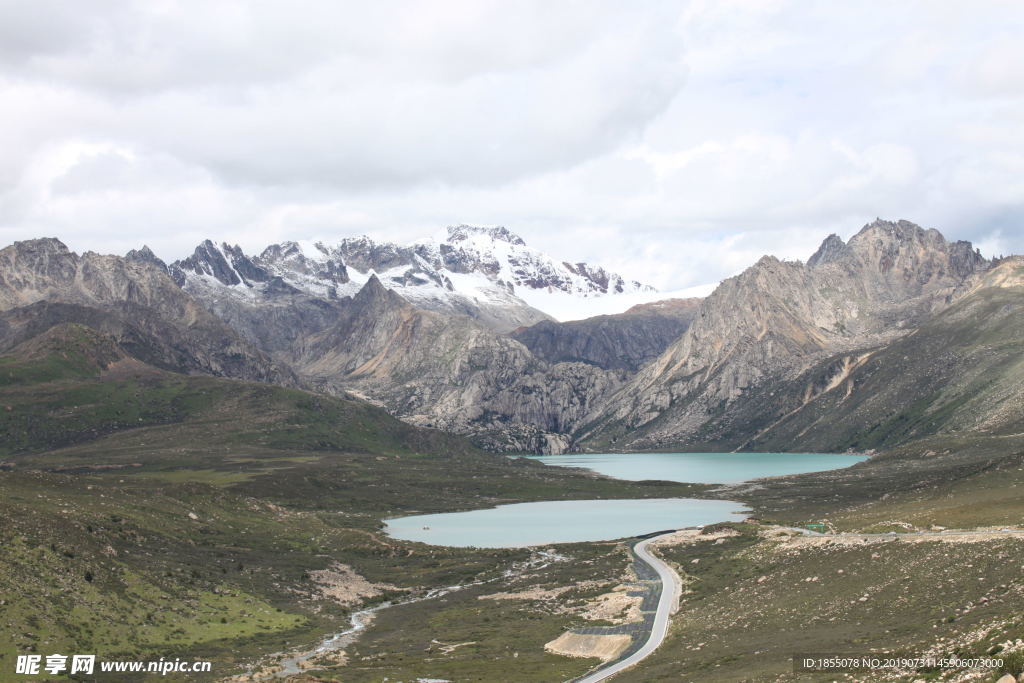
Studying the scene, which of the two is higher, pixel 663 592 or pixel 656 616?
pixel 656 616

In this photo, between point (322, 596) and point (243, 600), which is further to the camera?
point (322, 596)

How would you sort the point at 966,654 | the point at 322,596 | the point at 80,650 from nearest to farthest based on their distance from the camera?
the point at 966,654 → the point at 80,650 → the point at 322,596

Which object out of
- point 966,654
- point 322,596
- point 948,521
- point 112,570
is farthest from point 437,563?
point 966,654

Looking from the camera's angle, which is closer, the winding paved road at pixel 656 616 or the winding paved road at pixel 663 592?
the winding paved road at pixel 656 616

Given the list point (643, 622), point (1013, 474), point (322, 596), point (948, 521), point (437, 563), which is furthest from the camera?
point (1013, 474)

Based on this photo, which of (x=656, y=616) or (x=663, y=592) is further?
(x=663, y=592)

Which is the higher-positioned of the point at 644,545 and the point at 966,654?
the point at 966,654

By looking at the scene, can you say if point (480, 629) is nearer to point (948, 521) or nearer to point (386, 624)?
point (386, 624)

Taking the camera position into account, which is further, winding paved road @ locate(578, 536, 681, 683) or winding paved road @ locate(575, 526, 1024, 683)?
winding paved road @ locate(575, 526, 1024, 683)
